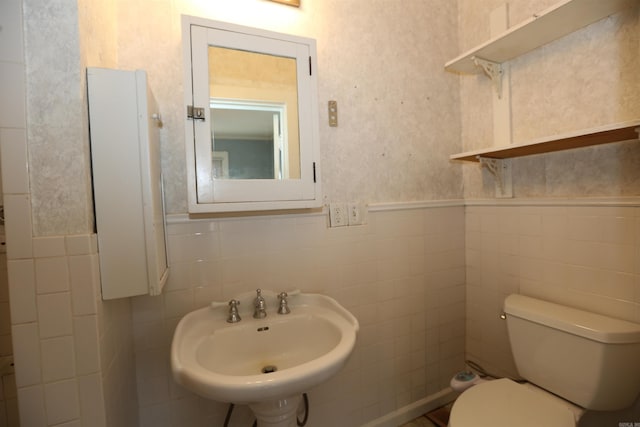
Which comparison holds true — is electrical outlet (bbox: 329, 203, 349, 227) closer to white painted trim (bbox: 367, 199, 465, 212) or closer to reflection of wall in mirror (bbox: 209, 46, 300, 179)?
white painted trim (bbox: 367, 199, 465, 212)

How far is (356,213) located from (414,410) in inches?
45.2

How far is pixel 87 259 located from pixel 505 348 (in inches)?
73.8

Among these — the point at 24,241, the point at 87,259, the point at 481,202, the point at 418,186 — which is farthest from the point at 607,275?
the point at 24,241

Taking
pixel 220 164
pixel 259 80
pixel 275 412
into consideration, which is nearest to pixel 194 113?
pixel 220 164

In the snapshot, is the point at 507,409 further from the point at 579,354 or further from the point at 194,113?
the point at 194,113

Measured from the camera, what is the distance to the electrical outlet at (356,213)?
1.38m

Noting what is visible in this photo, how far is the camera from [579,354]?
1.05 m

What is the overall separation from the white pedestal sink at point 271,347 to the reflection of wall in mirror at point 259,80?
58 cm

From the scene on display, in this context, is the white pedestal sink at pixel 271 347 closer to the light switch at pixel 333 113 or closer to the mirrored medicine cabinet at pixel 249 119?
the mirrored medicine cabinet at pixel 249 119

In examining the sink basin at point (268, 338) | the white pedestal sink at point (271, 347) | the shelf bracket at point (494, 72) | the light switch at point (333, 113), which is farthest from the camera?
the shelf bracket at point (494, 72)

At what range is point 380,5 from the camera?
1440 millimetres

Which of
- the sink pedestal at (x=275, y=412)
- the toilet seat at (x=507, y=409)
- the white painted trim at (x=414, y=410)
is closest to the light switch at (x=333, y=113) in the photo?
the sink pedestal at (x=275, y=412)

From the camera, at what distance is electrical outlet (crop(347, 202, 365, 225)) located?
1.38 metres

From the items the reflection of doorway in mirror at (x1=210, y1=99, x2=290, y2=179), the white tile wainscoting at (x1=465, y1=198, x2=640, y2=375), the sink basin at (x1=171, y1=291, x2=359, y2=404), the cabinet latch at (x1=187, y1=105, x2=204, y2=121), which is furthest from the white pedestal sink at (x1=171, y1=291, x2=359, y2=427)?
the white tile wainscoting at (x1=465, y1=198, x2=640, y2=375)
